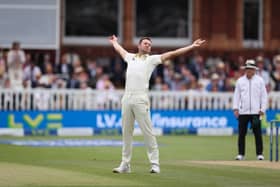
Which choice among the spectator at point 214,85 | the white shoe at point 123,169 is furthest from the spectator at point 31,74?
the white shoe at point 123,169

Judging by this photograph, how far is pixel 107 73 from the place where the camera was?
32.7m

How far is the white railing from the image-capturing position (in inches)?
1104

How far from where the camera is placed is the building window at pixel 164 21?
34.5 m

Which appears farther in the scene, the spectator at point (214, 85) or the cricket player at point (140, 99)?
the spectator at point (214, 85)

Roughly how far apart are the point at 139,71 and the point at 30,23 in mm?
16590

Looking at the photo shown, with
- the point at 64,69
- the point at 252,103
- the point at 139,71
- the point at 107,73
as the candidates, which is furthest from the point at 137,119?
the point at 107,73

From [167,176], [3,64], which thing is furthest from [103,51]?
[167,176]

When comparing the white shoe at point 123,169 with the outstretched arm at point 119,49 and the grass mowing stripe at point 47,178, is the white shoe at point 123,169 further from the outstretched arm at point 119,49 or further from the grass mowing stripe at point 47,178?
the outstretched arm at point 119,49

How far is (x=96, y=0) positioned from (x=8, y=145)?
11.5 metres

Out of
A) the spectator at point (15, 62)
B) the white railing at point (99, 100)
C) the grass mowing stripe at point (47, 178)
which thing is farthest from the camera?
the spectator at point (15, 62)

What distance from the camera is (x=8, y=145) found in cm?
2344

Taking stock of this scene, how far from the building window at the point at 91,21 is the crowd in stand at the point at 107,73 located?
838mm

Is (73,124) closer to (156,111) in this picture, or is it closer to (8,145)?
(156,111)

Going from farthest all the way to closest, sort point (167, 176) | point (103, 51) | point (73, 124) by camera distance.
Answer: point (103, 51), point (73, 124), point (167, 176)
